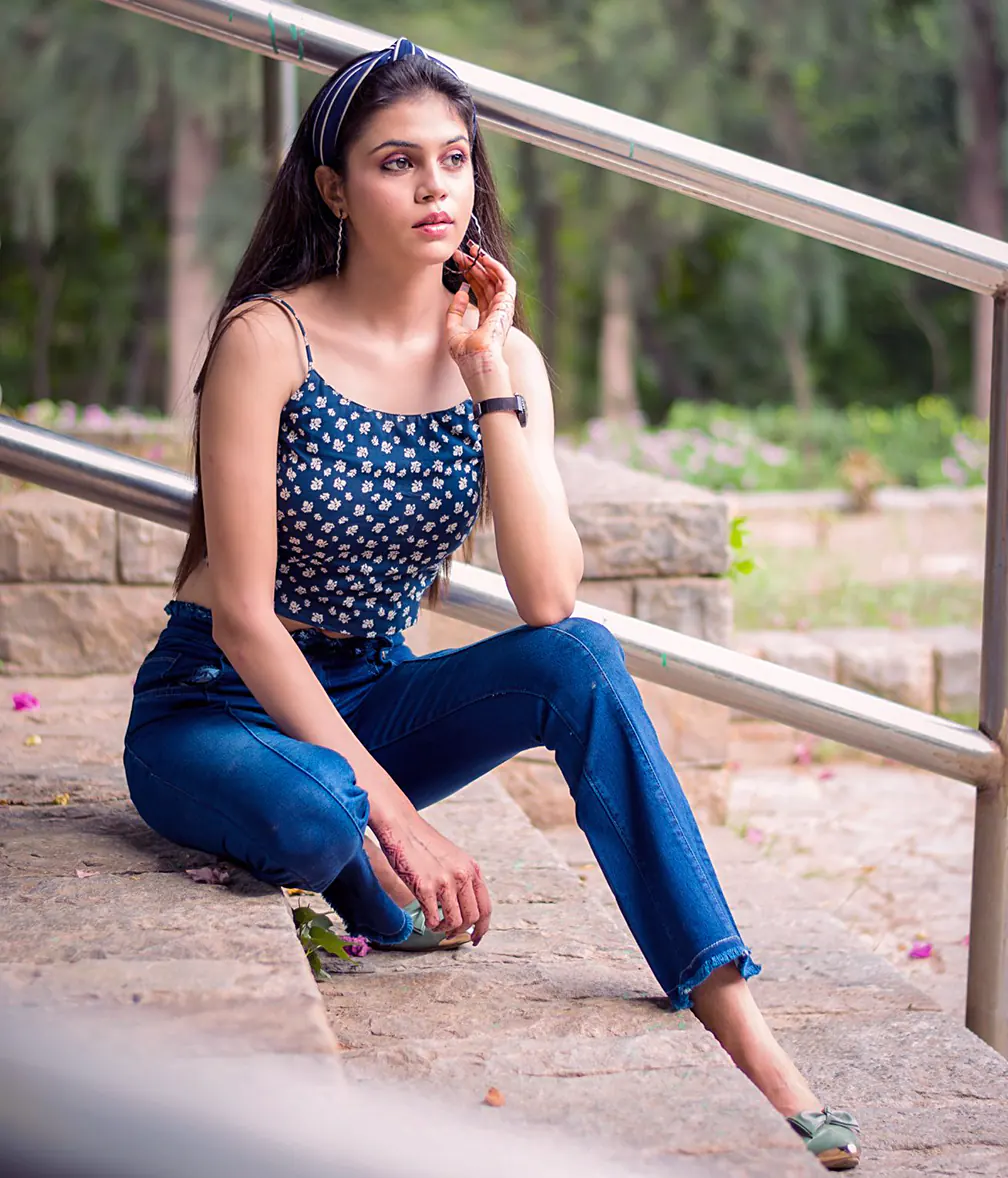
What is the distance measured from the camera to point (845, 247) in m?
1.60

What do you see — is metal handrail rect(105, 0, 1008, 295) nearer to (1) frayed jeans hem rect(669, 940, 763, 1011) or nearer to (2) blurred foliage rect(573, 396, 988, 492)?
(1) frayed jeans hem rect(669, 940, 763, 1011)

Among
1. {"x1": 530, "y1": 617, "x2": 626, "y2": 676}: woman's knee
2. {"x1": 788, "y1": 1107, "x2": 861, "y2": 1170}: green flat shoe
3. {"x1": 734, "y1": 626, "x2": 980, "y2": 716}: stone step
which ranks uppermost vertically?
{"x1": 530, "y1": 617, "x2": 626, "y2": 676}: woman's knee

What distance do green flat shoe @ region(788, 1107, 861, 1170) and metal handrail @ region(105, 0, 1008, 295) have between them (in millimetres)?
945

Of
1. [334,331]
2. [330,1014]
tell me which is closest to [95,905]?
[330,1014]

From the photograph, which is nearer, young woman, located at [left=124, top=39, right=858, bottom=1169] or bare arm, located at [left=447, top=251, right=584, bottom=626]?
young woman, located at [left=124, top=39, right=858, bottom=1169]

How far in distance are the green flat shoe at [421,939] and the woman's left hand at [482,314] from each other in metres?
0.58

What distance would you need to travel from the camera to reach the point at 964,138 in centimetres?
1038

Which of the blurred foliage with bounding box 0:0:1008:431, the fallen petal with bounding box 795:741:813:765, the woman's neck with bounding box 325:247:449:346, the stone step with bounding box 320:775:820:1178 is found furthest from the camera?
the blurred foliage with bounding box 0:0:1008:431

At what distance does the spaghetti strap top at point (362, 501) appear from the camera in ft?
5.27

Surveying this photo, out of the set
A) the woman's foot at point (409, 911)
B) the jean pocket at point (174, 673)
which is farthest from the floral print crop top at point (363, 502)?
the woman's foot at point (409, 911)

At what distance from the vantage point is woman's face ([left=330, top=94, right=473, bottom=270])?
159 centimetres

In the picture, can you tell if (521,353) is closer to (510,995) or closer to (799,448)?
(510,995)

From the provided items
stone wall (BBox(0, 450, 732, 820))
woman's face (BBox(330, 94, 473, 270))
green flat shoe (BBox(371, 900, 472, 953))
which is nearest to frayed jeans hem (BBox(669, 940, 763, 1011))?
green flat shoe (BBox(371, 900, 472, 953))

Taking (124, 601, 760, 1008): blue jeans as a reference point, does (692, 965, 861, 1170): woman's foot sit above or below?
below
